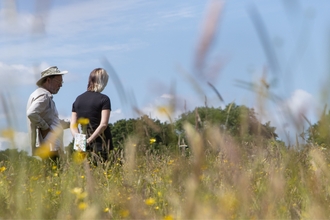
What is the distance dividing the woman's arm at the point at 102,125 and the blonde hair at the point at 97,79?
0.31m

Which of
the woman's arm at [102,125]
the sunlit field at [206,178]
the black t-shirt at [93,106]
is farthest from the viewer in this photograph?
the black t-shirt at [93,106]

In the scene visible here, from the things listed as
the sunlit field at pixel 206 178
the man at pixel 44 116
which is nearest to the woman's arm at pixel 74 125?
the man at pixel 44 116

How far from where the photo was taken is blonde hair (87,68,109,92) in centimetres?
607

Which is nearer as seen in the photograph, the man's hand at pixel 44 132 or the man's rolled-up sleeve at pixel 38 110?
the man's rolled-up sleeve at pixel 38 110

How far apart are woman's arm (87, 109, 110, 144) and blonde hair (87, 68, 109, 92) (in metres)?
0.31

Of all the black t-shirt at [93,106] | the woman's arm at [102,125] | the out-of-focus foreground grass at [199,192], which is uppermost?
the black t-shirt at [93,106]

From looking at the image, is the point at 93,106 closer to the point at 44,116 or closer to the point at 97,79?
the point at 97,79

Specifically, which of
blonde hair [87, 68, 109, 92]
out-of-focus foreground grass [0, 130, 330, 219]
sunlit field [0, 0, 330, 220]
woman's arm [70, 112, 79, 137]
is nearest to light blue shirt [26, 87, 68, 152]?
woman's arm [70, 112, 79, 137]

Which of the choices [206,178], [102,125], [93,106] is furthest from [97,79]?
[206,178]

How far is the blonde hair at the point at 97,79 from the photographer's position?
6.07 meters

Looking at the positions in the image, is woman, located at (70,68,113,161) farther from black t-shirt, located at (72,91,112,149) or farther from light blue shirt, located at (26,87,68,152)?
light blue shirt, located at (26,87,68,152)

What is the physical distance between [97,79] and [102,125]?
578 millimetres

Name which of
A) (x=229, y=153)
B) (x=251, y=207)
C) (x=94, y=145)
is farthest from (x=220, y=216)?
(x=94, y=145)

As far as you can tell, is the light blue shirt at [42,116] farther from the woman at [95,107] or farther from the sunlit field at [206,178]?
the sunlit field at [206,178]
